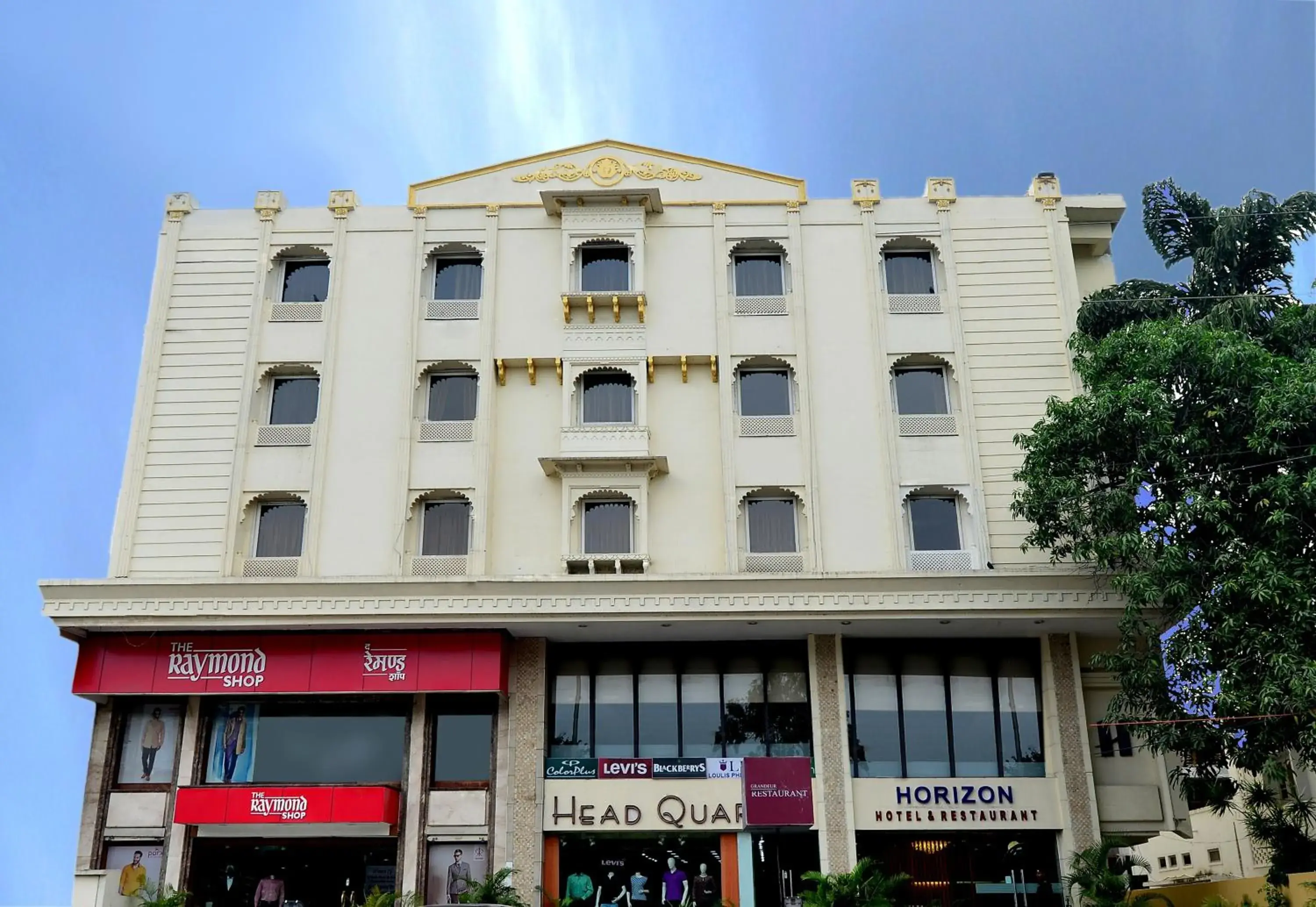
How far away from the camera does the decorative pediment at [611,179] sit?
3070 centimetres

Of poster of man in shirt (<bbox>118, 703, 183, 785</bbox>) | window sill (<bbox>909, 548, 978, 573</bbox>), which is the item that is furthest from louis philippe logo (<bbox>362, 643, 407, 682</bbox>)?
window sill (<bbox>909, 548, 978, 573</bbox>)

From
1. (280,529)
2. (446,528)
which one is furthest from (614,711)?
(280,529)

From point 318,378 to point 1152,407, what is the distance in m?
19.1

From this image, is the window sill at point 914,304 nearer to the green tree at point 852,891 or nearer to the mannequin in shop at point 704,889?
the green tree at point 852,891

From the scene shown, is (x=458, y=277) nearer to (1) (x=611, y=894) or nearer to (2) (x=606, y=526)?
(2) (x=606, y=526)

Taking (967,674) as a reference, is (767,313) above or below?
above

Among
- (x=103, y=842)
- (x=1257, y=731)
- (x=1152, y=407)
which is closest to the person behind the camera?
(x=1257, y=731)

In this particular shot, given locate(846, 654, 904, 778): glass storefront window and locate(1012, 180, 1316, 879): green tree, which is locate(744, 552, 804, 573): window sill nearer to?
locate(846, 654, 904, 778): glass storefront window

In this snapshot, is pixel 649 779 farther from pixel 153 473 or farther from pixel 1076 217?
pixel 1076 217

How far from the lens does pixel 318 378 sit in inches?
1148

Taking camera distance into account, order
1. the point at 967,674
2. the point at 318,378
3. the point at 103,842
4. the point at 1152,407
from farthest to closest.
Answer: the point at 318,378, the point at 967,674, the point at 103,842, the point at 1152,407

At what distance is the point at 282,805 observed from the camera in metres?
25.0

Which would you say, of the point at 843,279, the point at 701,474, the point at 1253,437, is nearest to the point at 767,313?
the point at 843,279

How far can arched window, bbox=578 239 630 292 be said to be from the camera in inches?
1181
